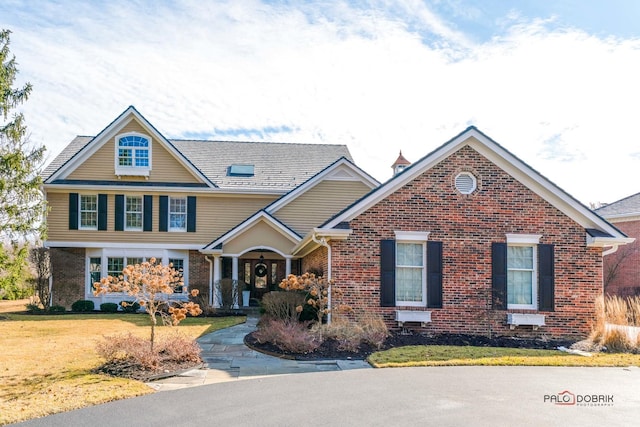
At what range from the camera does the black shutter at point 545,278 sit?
15.4m

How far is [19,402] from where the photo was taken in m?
8.26

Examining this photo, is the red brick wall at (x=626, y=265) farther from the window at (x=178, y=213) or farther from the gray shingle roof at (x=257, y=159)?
the window at (x=178, y=213)

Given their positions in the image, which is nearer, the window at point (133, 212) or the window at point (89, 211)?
the window at point (89, 211)

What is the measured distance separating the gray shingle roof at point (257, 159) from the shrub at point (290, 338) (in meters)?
13.6

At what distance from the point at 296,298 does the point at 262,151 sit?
1504 cm

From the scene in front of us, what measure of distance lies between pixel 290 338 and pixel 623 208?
908 inches

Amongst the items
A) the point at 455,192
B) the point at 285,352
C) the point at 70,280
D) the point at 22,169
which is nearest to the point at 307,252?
the point at 455,192

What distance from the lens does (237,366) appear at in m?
11.2

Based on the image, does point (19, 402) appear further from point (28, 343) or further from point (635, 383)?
point (635, 383)

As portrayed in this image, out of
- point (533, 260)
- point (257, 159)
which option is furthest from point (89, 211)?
point (533, 260)

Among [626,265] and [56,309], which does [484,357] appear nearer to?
[56,309]

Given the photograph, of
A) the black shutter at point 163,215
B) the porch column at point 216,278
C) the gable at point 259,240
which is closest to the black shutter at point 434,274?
the gable at point 259,240

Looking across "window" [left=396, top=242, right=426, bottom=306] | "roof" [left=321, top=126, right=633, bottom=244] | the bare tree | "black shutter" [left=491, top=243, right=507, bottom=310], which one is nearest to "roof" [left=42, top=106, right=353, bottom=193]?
the bare tree

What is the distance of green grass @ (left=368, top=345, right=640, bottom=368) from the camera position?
11617 millimetres
